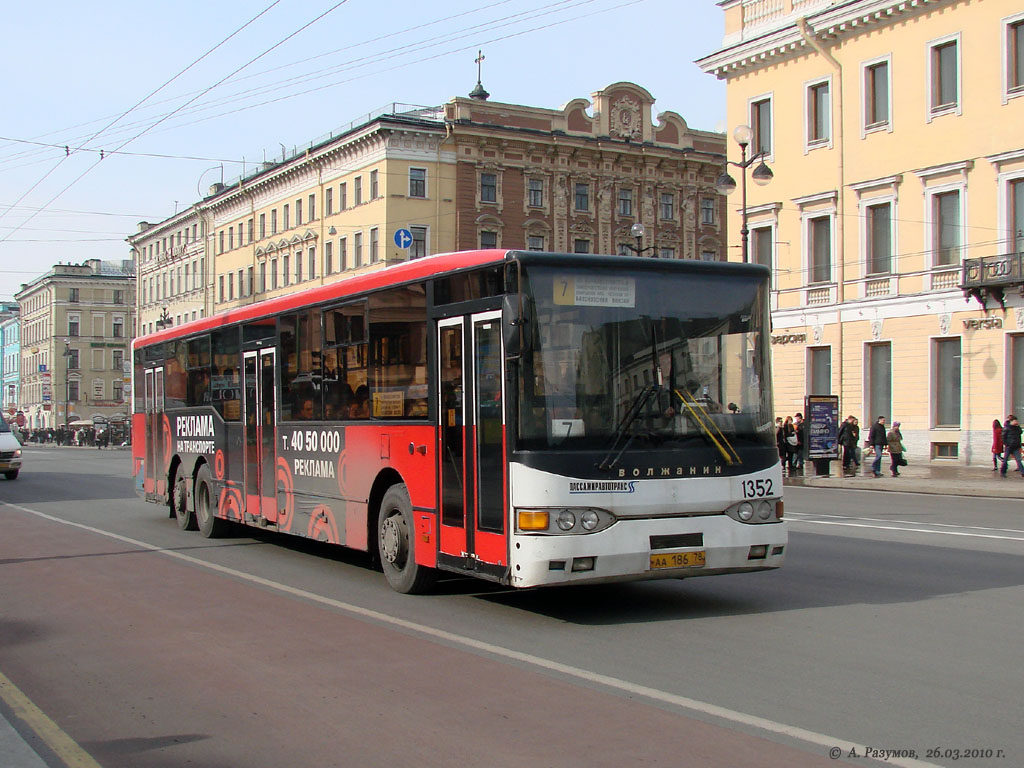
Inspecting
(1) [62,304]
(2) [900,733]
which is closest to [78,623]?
(2) [900,733]

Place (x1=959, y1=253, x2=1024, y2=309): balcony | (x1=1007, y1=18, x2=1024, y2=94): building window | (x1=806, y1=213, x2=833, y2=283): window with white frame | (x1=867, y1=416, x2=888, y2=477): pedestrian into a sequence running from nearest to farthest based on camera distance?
(x1=867, y1=416, x2=888, y2=477): pedestrian
(x1=959, y1=253, x2=1024, y2=309): balcony
(x1=1007, y1=18, x2=1024, y2=94): building window
(x1=806, y1=213, x2=833, y2=283): window with white frame

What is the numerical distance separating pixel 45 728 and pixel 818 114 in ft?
124

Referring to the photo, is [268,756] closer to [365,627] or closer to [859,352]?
[365,627]

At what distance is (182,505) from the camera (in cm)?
1703

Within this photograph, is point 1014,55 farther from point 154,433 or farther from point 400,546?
point 400,546

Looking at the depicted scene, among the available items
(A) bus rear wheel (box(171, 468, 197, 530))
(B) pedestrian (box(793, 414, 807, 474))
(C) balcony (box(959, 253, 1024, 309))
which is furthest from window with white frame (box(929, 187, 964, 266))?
(A) bus rear wheel (box(171, 468, 197, 530))

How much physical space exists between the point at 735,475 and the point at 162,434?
1112 cm

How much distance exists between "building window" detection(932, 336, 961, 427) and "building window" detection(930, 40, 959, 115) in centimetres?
703

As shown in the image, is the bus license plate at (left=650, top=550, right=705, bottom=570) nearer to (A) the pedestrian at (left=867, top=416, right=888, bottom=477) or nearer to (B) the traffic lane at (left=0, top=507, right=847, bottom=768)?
(B) the traffic lane at (left=0, top=507, right=847, bottom=768)

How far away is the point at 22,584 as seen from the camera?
1168cm

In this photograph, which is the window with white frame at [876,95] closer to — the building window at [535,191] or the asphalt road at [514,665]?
the asphalt road at [514,665]

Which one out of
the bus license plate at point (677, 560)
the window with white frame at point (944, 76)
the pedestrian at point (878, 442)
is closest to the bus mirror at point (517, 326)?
the bus license plate at point (677, 560)

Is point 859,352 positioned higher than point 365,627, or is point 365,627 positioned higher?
point 859,352

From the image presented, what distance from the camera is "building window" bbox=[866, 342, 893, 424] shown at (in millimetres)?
37656
